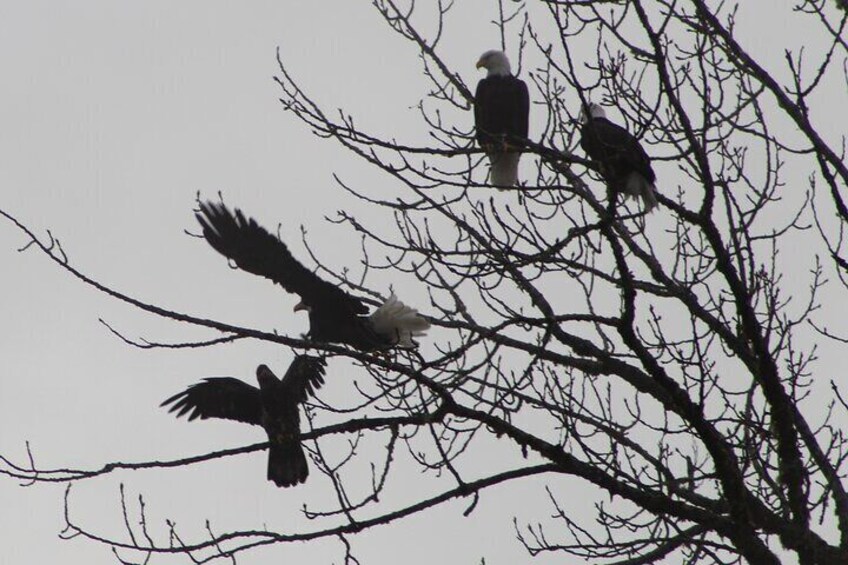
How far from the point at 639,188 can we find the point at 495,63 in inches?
73.0

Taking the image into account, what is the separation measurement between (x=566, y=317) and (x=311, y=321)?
243 cm

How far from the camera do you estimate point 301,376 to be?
257 inches

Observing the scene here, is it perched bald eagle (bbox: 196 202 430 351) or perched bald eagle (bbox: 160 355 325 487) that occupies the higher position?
perched bald eagle (bbox: 160 355 325 487)

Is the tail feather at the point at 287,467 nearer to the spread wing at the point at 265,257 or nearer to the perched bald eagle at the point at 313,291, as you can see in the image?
the perched bald eagle at the point at 313,291

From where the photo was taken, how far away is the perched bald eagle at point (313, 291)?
4.66m

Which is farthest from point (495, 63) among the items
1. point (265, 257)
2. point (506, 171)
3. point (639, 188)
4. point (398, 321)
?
point (265, 257)

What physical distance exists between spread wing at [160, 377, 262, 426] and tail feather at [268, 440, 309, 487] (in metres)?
0.22

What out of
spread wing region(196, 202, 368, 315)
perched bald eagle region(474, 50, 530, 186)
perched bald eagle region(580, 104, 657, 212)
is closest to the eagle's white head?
perched bald eagle region(474, 50, 530, 186)

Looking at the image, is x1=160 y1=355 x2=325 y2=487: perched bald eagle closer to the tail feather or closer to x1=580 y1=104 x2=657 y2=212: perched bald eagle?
the tail feather

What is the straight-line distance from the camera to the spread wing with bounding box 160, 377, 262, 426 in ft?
21.9

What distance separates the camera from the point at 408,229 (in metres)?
4.03

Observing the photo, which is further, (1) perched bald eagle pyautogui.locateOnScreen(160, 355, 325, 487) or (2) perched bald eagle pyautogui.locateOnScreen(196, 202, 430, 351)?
(1) perched bald eagle pyautogui.locateOnScreen(160, 355, 325, 487)

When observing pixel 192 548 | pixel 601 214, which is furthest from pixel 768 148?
pixel 192 548

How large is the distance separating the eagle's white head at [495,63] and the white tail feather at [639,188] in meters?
1.58
